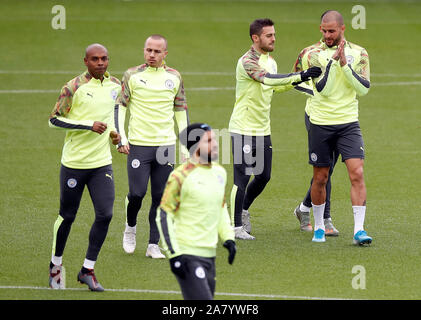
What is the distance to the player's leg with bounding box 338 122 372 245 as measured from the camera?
455 inches

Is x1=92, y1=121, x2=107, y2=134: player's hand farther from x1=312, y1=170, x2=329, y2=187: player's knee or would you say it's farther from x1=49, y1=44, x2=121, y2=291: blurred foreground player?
x1=312, y1=170, x2=329, y2=187: player's knee

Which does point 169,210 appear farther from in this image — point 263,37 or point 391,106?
point 391,106

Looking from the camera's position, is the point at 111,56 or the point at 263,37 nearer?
the point at 263,37

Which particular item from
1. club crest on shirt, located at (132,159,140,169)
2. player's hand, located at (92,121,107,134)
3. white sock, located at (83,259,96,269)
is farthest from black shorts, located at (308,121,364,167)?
white sock, located at (83,259,96,269)

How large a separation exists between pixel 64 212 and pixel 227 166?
6806mm

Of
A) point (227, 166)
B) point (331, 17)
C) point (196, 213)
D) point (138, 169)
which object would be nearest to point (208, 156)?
point (196, 213)

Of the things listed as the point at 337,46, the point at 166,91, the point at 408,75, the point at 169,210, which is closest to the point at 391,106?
the point at 408,75

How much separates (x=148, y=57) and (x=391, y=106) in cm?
1156

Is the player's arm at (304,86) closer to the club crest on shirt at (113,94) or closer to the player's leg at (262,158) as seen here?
the player's leg at (262,158)

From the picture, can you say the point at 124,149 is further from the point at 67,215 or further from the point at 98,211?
the point at 67,215

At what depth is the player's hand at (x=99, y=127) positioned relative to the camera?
32.1ft

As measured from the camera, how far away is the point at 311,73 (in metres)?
11.0

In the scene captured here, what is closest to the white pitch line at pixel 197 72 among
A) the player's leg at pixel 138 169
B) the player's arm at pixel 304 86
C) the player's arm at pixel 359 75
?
the player's arm at pixel 304 86

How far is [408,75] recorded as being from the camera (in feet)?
80.9
